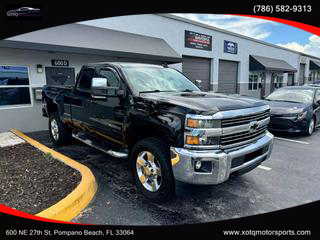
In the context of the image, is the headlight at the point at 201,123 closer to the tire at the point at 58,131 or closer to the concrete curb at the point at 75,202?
the concrete curb at the point at 75,202

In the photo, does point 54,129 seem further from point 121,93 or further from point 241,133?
point 241,133

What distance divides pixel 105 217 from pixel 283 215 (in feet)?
7.96

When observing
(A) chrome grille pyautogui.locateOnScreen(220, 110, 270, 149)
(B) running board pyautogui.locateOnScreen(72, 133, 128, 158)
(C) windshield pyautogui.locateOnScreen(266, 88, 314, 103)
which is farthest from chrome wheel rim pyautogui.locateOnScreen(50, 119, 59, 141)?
(C) windshield pyautogui.locateOnScreen(266, 88, 314, 103)

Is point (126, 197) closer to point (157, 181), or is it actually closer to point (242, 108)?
point (157, 181)

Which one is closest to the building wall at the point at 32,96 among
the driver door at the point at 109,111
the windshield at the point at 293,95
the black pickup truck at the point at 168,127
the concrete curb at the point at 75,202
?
the black pickup truck at the point at 168,127

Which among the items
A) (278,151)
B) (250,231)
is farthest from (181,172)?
(278,151)

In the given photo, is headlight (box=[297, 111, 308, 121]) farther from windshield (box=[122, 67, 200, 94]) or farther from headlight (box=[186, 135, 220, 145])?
headlight (box=[186, 135, 220, 145])

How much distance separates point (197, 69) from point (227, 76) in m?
4.04

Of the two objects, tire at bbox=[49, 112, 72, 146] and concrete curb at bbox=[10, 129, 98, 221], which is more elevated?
tire at bbox=[49, 112, 72, 146]

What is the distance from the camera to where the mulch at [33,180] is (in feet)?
10.1

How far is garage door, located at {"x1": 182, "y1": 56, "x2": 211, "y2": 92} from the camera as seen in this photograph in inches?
543

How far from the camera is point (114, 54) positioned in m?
8.51

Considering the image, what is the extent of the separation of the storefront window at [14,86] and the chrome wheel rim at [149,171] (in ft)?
20.5

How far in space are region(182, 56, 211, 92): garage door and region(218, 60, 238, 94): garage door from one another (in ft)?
5.34
